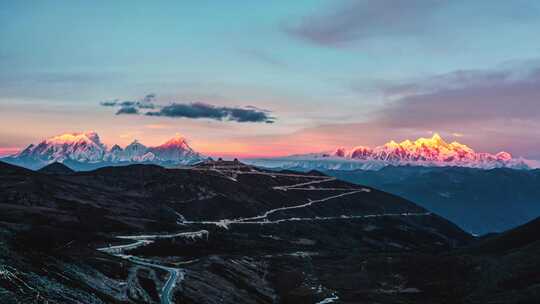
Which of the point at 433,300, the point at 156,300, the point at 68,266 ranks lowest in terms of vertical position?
the point at 433,300

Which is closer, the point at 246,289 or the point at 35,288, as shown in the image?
the point at 35,288

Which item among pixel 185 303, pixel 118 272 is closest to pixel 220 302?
pixel 185 303

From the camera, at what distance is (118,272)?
467 feet

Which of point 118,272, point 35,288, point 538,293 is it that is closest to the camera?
point 35,288

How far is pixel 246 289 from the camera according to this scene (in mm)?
184125

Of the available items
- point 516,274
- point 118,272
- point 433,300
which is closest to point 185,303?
point 118,272

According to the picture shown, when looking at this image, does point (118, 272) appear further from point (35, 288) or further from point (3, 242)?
point (35, 288)

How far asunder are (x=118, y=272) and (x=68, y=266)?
79.7 feet

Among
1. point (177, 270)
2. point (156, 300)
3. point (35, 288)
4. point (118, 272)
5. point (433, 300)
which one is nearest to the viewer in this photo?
point (35, 288)

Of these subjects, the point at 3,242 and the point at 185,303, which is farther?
the point at 185,303

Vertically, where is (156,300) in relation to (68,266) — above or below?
below

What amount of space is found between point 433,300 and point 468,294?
40.6 ft

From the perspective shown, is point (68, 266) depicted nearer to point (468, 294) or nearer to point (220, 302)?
point (220, 302)

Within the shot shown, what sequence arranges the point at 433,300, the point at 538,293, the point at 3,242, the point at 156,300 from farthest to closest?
the point at 433,300, the point at 538,293, the point at 156,300, the point at 3,242
